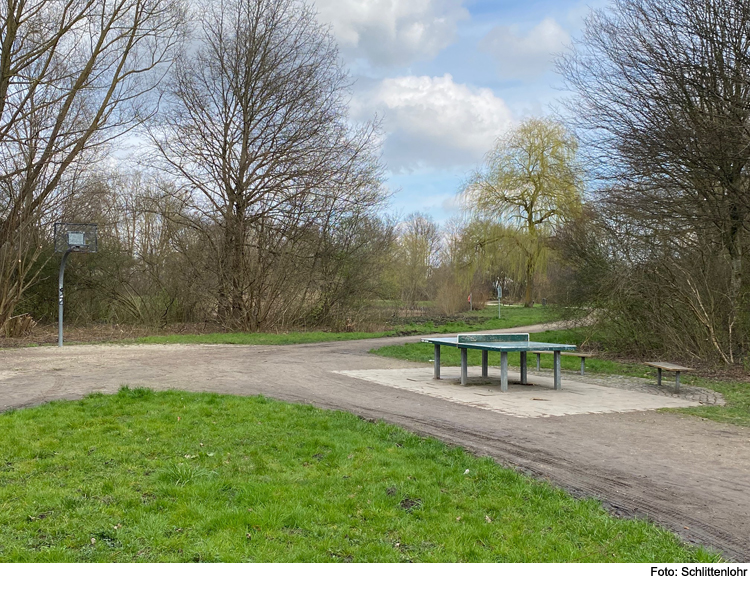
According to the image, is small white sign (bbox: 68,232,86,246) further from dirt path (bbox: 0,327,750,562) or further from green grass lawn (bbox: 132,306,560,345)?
dirt path (bbox: 0,327,750,562)

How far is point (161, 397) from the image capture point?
858 centimetres

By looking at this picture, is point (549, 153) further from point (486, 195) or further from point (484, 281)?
point (484, 281)

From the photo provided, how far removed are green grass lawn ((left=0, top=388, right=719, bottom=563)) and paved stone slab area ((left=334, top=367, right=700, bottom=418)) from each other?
2.68 metres

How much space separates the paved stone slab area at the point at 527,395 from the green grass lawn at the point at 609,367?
0.68m

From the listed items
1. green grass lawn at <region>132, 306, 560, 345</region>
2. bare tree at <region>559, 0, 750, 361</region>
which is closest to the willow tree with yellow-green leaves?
green grass lawn at <region>132, 306, 560, 345</region>

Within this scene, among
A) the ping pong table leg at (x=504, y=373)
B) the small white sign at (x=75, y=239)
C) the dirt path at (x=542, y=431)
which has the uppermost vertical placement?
the small white sign at (x=75, y=239)

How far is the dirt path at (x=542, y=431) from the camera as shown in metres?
4.66

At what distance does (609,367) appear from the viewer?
14023 millimetres

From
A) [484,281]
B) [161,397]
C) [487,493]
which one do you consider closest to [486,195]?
[484,281]

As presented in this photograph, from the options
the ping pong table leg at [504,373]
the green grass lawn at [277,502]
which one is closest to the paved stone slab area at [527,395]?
the ping pong table leg at [504,373]

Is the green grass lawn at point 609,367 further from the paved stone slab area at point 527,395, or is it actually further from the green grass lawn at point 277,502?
the green grass lawn at point 277,502

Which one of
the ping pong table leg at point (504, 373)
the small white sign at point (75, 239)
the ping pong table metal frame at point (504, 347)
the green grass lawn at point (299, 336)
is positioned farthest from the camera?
the green grass lawn at point (299, 336)

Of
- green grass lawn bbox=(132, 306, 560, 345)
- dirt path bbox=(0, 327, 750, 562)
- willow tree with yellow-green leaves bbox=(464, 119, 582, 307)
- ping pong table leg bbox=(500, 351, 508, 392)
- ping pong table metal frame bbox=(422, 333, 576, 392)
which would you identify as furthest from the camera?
willow tree with yellow-green leaves bbox=(464, 119, 582, 307)

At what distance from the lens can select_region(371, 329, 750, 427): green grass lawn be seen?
849cm
